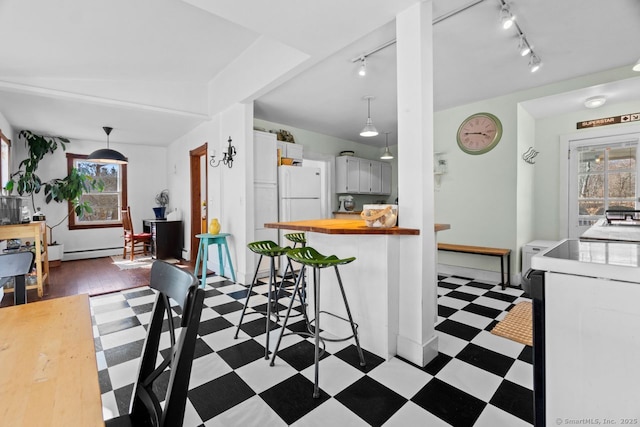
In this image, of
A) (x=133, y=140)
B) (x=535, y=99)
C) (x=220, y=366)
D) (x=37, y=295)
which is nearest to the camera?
(x=220, y=366)

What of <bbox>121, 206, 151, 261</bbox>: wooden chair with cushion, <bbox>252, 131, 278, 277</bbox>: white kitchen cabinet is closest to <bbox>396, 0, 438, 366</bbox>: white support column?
<bbox>252, 131, 278, 277</bbox>: white kitchen cabinet

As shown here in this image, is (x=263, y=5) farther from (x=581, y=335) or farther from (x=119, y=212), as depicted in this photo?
(x=119, y=212)

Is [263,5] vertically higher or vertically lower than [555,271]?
higher

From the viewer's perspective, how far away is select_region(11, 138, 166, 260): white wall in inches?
212

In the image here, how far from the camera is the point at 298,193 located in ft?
14.7

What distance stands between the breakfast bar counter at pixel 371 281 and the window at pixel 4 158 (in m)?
4.47

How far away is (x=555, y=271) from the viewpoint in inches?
34.2

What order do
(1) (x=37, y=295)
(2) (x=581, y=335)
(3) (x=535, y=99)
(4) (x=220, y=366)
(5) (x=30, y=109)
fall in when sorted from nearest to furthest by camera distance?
(2) (x=581, y=335), (4) (x=220, y=366), (1) (x=37, y=295), (3) (x=535, y=99), (5) (x=30, y=109)

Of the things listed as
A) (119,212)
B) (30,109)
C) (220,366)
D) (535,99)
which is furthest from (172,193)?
(535,99)

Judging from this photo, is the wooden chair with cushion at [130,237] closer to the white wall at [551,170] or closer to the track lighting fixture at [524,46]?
the track lighting fixture at [524,46]

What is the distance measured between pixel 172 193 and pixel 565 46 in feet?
21.2

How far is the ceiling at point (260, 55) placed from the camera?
2.19 m

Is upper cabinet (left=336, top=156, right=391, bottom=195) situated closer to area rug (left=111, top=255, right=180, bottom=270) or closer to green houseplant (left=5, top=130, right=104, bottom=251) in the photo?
area rug (left=111, top=255, right=180, bottom=270)

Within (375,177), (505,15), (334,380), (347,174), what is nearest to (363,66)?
(505,15)
